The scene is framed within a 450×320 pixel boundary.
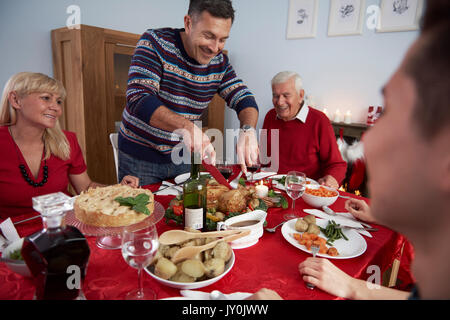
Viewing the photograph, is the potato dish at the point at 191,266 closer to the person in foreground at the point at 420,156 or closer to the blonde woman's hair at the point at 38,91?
the person in foreground at the point at 420,156

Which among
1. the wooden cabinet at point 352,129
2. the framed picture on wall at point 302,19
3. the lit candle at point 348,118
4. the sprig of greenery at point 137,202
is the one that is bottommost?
the sprig of greenery at point 137,202

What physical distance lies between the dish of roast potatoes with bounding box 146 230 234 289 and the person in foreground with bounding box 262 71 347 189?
1836mm

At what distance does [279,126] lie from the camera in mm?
3016

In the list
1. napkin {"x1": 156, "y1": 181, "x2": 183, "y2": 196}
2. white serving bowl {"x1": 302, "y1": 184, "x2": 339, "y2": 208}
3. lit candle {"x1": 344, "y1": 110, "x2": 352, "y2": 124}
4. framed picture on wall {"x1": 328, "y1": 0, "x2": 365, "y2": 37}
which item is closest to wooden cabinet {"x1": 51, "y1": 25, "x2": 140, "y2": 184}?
napkin {"x1": 156, "y1": 181, "x2": 183, "y2": 196}

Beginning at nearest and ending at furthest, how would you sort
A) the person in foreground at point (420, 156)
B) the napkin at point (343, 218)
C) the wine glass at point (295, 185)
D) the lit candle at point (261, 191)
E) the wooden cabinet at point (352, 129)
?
the person in foreground at point (420, 156) → the napkin at point (343, 218) → the wine glass at point (295, 185) → the lit candle at point (261, 191) → the wooden cabinet at point (352, 129)

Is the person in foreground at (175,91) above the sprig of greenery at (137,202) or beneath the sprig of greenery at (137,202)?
above

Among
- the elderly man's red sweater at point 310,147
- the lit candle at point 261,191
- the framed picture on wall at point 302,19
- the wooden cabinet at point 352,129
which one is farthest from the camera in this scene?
the framed picture on wall at point 302,19

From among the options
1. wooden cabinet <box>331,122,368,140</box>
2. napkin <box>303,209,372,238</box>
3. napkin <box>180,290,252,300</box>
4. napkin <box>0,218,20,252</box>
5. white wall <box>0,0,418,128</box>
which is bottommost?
napkin <box>303,209,372,238</box>

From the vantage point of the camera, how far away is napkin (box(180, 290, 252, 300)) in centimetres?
82

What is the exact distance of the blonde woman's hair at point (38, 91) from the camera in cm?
186

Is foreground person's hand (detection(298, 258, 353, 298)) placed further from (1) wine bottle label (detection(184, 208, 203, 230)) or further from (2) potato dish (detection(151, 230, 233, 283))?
(1) wine bottle label (detection(184, 208, 203, 230))

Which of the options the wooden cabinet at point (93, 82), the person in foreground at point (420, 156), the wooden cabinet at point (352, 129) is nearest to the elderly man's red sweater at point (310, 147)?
the wooden cabinet at point (352, 129)

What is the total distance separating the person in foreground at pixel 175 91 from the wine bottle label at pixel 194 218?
42 cm
